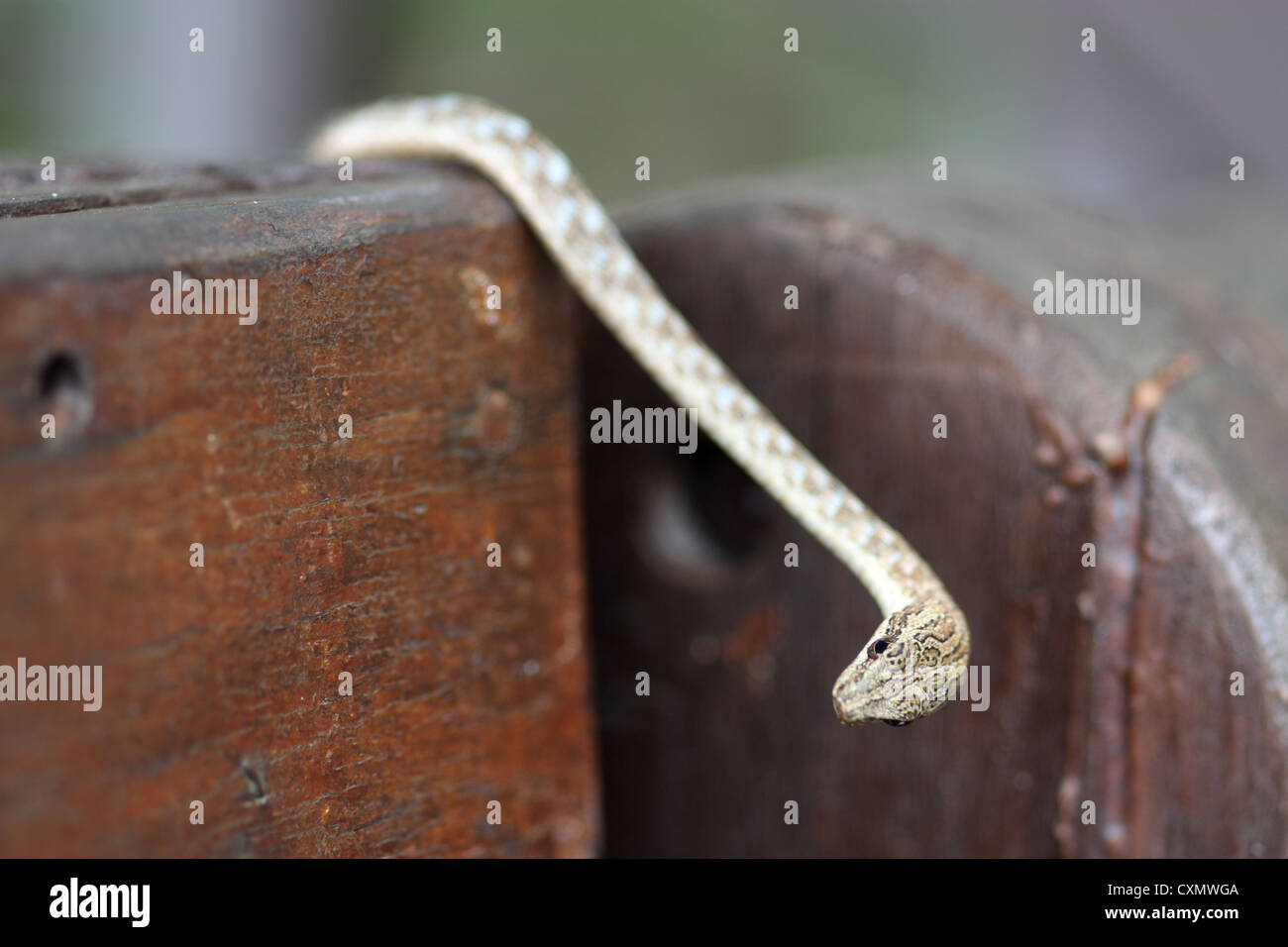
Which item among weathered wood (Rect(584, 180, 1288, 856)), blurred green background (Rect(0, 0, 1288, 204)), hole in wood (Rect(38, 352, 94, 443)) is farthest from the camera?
blurred green background (Rect(0, 0, 1288, 204))

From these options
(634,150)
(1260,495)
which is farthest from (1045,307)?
(634,150)

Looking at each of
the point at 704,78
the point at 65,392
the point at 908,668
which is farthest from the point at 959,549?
the point at 704,78

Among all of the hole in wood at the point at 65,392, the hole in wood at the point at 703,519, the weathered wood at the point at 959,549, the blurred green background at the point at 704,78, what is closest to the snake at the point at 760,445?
the weathered wood at the point at 959,549

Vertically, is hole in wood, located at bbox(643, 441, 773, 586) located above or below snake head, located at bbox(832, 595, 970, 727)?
above

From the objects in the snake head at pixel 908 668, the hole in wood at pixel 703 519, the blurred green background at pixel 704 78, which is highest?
the blurred green background at pixel 704 78

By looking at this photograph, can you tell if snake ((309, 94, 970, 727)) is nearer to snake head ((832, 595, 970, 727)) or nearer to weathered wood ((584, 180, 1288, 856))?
snake head ((832, 595, 970, 727))

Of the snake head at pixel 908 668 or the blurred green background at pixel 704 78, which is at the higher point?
the blurred green background at pixel 704 78

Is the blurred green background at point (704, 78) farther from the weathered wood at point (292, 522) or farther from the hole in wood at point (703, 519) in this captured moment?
the weathered wood at point (292, 522)


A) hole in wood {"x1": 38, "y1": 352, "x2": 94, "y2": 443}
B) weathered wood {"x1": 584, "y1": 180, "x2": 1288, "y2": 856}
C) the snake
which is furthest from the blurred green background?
hole in wood {"x1": 38, "y1": 352, "x2": 94, "y2": 443}
